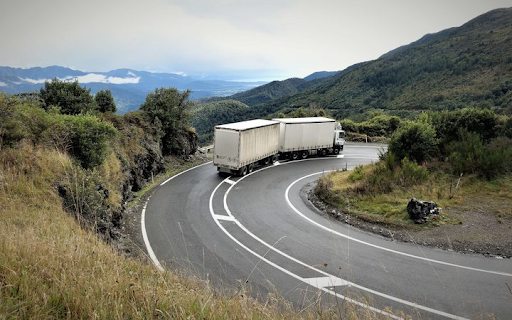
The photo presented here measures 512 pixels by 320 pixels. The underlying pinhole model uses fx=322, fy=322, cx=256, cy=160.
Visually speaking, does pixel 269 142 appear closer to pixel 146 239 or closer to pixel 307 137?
pixel 307 137

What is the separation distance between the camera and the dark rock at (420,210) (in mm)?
15617

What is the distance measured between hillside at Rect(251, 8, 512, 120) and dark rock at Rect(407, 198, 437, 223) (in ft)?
198

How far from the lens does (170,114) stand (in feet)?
102

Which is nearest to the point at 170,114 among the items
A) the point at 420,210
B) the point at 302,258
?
the point at 302,258

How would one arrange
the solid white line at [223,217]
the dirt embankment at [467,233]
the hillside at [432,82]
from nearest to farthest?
the dirt embankment at [467,233] < the solid white line at [223,217] < the hillside at [432,82]

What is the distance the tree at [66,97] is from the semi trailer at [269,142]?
10540 mm

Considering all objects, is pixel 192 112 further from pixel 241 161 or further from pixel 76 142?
pixel 76 142

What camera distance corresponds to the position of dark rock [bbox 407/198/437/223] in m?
15.6

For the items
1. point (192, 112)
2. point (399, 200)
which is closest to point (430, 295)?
point (399, 200)

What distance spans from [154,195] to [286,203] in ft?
28.5

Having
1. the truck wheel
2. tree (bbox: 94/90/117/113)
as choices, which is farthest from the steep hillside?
the truck wheel

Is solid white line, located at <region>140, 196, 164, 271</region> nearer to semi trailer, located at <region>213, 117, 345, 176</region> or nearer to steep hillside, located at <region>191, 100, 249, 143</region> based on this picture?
semi trailer, located at <region>213, 117, 345, 176</region>

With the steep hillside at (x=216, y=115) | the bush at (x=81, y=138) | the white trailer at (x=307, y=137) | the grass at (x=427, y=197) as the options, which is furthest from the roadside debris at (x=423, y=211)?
the steep hillside at (x=216, y=115)

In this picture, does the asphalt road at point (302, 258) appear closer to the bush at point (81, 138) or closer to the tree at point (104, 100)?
the bush at point (81, 138)
